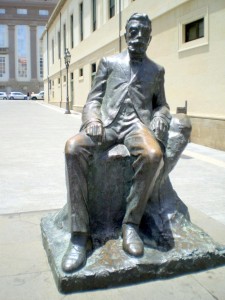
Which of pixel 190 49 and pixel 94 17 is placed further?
pixel 94 17

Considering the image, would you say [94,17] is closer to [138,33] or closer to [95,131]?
[138,33]

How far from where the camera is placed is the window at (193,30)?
10.6 m

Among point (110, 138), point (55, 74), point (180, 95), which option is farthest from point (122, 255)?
point (55, 74)

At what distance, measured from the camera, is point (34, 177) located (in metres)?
6.69

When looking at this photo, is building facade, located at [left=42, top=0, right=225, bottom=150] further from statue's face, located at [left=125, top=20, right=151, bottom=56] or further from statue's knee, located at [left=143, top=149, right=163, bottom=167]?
statue's knee, located at [left=143, top=149, right=163, bottom=167]

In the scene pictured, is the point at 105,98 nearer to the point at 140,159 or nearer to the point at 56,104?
the point at 140,159

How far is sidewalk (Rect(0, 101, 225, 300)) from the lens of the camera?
269 cm

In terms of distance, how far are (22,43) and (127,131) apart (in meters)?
62.9

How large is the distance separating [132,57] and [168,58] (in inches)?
380

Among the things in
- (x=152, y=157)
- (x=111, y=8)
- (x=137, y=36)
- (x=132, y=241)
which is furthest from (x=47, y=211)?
(x=111, y=8)

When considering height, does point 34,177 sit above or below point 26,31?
below

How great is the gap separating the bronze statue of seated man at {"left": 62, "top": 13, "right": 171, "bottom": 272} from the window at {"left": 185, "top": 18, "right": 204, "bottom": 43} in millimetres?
8161

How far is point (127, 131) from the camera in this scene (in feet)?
10.9

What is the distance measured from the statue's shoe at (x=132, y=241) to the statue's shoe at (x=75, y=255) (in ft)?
0.98
